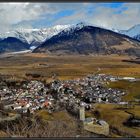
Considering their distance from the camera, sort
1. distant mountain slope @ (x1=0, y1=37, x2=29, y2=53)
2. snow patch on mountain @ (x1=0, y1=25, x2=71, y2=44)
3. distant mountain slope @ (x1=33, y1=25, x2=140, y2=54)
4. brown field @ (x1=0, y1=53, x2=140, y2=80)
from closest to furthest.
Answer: brown field @ (x1=0, y1=53, x2=140, y2=80) < distant mountain slope @ (x1=33, y1=25, x2=140, y2=54) < distant mountain slope @ (x1=0, y1=37, x2=29, y2=53) < snow patch on mountain @ (x1=0, y1=25, x2=71, y2=44)

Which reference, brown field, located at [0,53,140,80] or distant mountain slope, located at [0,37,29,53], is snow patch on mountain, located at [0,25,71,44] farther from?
brown field, located at [0,53,140,80]

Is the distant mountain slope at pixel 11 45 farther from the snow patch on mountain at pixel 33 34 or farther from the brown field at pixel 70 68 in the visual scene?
the brown field at pixel 70 68

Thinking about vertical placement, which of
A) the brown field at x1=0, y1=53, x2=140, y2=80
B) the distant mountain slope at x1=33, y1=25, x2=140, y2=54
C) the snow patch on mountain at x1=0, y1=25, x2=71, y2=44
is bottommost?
the brown field at x1=0, y1=53, x2=140, y2=80

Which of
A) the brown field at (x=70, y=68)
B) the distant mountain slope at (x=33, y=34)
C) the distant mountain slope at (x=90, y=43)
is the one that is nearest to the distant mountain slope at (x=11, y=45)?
the distant mountain slope at (x=90, y=43)

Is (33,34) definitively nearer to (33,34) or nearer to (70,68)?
(33,34)

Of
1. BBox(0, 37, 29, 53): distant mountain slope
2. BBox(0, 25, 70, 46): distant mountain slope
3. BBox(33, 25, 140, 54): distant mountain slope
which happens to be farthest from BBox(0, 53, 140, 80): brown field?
BBox(0, 25, 70, 46): distant mountain slope

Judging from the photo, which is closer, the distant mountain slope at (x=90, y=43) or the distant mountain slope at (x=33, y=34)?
the distant mountain slope at (x=90, y=43)

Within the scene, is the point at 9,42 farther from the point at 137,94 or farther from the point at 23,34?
the point at 137,94

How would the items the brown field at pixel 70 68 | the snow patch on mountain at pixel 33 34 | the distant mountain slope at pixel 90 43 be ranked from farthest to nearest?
the snow patch on mountain at pixel 33 34, the distant mountain slope at pixel 90 43, the brown field at pixel 70 68

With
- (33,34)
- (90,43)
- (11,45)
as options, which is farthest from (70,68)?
(33,34)
